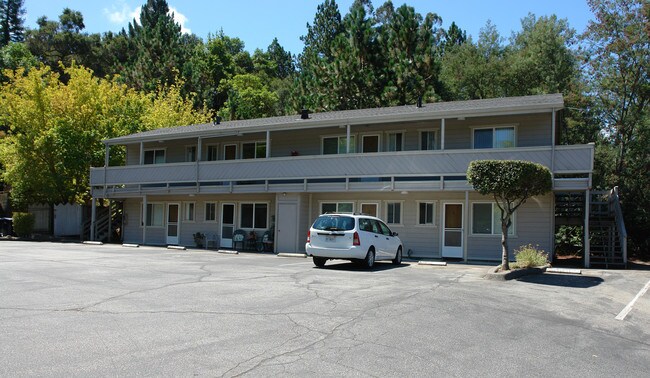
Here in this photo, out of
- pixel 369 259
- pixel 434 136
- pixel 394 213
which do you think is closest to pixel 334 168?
pixel 394 213

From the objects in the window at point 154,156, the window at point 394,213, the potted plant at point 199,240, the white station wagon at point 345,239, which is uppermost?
the window at point 154,156

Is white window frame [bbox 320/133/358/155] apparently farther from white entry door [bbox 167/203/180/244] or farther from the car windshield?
white entry door [bbox 167/203/180/244]

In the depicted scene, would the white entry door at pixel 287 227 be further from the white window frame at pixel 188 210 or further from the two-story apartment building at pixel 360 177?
the white window frame at pixel 188 210

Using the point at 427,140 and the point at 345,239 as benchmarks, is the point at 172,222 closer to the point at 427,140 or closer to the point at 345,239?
the point at 427,140

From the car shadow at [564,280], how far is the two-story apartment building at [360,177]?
13.6 feet

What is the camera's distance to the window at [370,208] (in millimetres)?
23072

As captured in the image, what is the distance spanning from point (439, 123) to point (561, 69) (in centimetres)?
1539

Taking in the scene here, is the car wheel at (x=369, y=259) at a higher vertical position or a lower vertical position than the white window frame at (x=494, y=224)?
lower

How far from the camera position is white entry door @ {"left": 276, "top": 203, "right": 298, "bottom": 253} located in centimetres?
2366

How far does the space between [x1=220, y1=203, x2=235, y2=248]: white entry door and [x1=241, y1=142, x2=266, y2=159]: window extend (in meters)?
2.88

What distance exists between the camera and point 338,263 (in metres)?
18.3

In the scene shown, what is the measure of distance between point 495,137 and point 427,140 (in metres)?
2.90

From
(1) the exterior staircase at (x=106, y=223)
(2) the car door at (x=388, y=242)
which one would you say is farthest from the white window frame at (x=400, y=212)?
(1) the exterior staircase at (x=106, y=223)

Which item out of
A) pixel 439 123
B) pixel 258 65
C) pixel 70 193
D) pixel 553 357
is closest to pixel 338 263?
pixel 439 123
